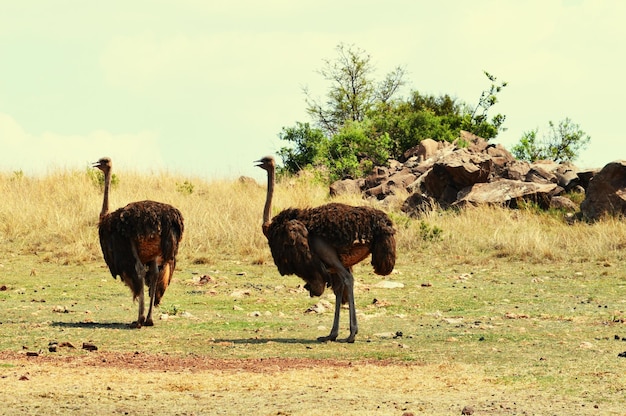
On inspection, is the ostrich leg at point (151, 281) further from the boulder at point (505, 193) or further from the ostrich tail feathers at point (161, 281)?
the boulder at point (505, 193)

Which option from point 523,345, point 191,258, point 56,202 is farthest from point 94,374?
point 56,202

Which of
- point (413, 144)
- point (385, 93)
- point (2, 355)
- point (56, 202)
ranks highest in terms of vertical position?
point (385, 93)

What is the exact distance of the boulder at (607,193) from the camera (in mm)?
19078

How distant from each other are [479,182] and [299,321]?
1172 centimetres

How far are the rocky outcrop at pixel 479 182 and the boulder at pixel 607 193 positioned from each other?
0.02 meters

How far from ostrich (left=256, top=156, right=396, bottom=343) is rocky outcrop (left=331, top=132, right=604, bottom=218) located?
430 inches

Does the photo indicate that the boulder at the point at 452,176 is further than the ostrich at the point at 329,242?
Yes

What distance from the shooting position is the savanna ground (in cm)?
675

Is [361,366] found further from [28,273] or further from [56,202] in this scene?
[56,202]

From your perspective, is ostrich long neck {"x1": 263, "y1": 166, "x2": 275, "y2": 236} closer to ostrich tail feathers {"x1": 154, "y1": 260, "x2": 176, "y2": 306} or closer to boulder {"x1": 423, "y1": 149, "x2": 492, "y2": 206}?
ostrich tail feathers {"x1": 154, "y1": 260, "x2": 176, "y2": 306}

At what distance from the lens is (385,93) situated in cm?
3794

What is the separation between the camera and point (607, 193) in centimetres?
1925

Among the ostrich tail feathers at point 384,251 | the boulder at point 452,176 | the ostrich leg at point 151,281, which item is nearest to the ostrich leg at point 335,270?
the ostrich tail feathers at point 384,251

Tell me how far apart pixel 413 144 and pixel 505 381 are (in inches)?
816
